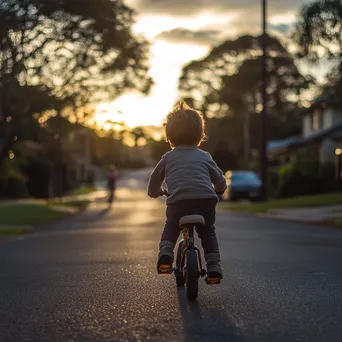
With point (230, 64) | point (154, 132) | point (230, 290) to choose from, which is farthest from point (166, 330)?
point (230, 64)

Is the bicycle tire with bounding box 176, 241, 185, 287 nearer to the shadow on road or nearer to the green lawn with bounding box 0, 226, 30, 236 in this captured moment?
the shadow on road

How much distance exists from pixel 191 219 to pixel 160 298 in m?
0.83

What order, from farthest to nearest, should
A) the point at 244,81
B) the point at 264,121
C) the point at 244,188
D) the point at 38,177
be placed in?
the point at 244,81 < the point at 38,177 < the point at 244,188 < the point at 264,121

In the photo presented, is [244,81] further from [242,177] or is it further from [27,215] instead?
[27,215]

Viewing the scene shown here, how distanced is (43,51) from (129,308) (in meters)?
17.4

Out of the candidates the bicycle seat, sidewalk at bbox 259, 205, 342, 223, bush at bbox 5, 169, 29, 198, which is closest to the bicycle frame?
the bicycle seat

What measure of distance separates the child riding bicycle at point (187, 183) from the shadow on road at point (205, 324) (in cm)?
51

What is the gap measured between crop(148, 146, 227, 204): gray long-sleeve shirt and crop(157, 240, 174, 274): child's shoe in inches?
14.7

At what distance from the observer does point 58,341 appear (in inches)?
190

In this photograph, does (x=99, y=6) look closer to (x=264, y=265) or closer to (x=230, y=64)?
(x=264, y=265)

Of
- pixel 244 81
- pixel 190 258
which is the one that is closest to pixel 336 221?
pixel 190 258

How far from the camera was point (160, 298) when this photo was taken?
6.56 metres

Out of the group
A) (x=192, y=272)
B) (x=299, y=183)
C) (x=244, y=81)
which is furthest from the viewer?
(x=244, y=81)

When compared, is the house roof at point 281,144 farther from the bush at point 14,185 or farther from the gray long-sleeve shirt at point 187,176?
the gray long-sleeve shirt at point 187,176
